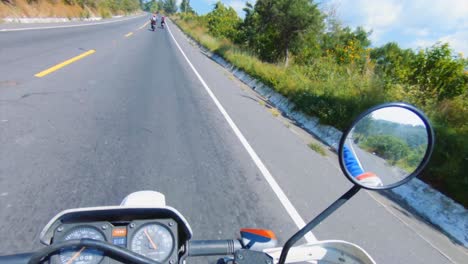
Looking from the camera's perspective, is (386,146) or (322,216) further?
(386,146)

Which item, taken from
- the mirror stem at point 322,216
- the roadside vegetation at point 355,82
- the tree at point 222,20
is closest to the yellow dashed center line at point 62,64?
the roadside vegetation at point 355,82

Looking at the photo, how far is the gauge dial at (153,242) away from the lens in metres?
1.49

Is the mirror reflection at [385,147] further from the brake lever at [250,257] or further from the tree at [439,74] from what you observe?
the tree at [439,74]

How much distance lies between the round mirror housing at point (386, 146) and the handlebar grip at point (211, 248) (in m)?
0.71

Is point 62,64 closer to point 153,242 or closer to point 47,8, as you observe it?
point 153,242

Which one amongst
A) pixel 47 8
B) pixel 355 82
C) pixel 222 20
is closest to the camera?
pixel 355 82

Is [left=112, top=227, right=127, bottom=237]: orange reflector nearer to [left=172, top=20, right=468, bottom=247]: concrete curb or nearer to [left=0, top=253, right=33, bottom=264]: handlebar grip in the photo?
[left=0, top=253, right=33, bottom=264]: handlebar grip

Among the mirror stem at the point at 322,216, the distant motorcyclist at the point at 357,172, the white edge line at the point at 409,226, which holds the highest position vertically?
the distant motorcyclist at the point at 357,172

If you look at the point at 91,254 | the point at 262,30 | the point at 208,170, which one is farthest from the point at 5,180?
the point at 262,30

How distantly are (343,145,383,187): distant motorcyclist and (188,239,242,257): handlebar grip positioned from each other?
0.72 m

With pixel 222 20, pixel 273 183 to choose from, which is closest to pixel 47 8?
pixel 222 20

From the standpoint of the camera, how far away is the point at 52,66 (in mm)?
8922

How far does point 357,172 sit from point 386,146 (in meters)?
0.23

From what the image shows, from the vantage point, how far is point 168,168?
437cm
